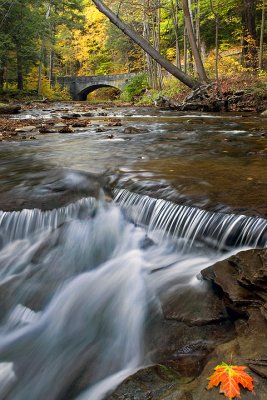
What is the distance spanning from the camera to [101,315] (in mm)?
3301

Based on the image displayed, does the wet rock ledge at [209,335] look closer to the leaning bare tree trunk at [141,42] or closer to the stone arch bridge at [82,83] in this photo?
the leaning bare tree trunk at [141,42]

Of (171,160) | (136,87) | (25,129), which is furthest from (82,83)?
(171,160)

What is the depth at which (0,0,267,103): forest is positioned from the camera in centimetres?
1714

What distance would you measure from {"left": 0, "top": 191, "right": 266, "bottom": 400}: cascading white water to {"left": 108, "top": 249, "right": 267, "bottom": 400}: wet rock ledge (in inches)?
11.0

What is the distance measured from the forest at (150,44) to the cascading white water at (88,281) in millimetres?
9647

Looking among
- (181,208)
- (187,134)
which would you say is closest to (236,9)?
(187,134)

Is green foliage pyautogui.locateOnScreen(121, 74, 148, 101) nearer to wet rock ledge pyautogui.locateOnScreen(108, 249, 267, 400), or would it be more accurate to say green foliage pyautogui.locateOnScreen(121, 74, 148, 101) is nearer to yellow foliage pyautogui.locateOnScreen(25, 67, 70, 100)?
yellow foliage pyautogui.locateOnScreen(25, 67, 70, 100)

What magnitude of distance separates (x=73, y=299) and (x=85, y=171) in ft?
8.36

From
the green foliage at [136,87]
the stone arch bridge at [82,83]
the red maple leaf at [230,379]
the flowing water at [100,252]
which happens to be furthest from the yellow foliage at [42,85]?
the red maple leaf at [230,379]

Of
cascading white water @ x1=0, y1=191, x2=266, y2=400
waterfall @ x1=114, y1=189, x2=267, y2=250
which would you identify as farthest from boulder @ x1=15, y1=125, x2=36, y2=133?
waterfall @ x1=114, y1=189, x2=267, y2=250

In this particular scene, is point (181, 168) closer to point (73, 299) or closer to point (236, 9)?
point (73, 299)

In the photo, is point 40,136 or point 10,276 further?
point 40,136

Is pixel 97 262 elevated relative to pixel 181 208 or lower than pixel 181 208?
lower

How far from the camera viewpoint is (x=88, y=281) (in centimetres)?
374
